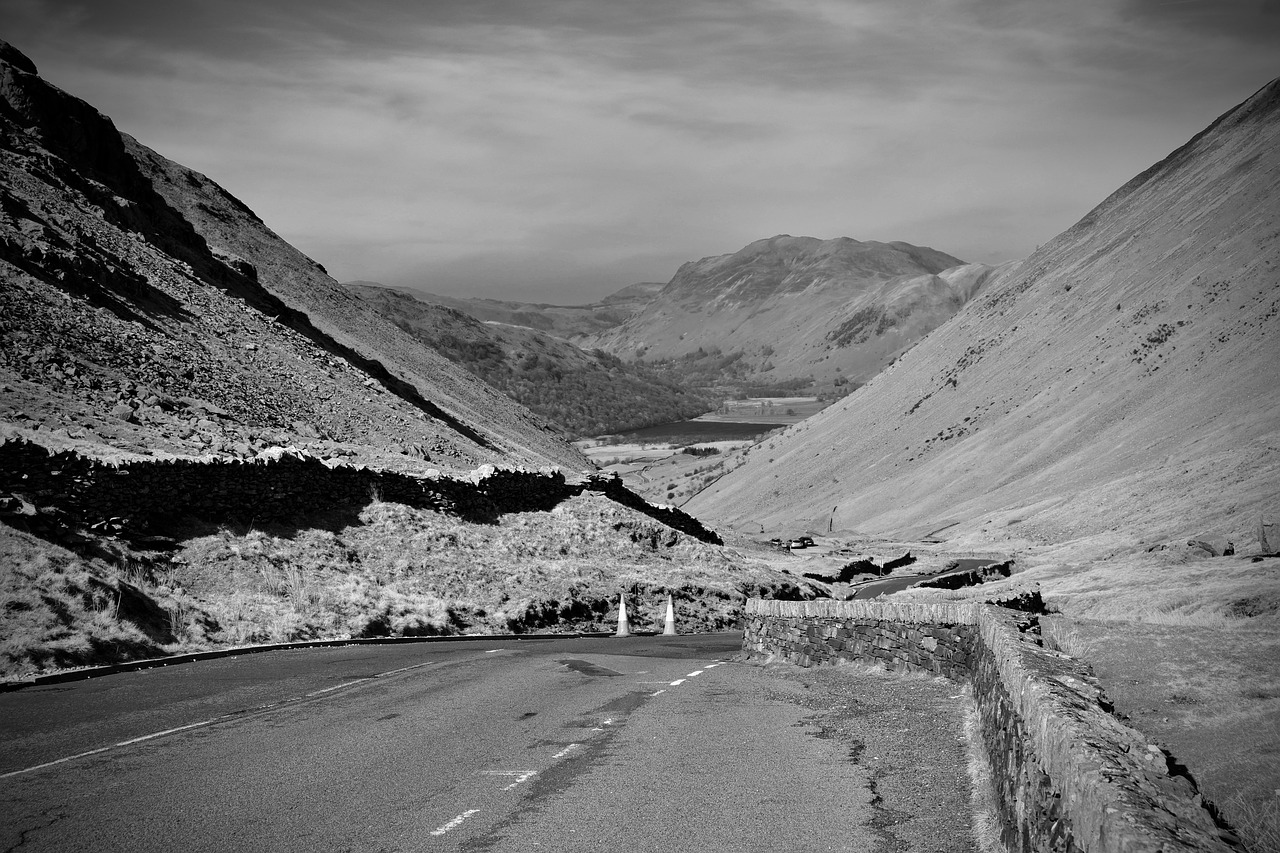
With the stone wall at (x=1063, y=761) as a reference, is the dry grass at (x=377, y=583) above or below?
above

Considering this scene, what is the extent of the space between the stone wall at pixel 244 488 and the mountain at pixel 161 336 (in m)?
1.72

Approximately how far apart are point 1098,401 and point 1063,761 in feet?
246

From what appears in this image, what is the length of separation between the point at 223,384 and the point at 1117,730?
40481 mm

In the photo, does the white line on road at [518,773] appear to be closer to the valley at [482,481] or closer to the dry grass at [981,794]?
the dry grass at [981,794]

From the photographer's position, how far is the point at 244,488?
28.0 metres

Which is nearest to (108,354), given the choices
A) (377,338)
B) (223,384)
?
(223,384)

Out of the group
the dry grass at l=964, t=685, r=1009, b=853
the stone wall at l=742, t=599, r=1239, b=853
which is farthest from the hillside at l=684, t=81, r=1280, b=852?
the dry grass at l=964, t=685, r=1009, b=853

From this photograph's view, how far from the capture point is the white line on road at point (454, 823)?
791 cm

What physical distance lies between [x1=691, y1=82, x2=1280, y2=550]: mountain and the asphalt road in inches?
940

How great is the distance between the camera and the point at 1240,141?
106125 mm

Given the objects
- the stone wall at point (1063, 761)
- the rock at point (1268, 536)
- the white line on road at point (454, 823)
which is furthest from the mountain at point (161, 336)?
the rock at point (1268, 536)

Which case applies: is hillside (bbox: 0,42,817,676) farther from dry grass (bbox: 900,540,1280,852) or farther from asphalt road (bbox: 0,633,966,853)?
dry grass (bbox: 900,540,1280,852)

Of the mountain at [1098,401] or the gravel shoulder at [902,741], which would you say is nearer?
the gravel shoulder at [902,741]

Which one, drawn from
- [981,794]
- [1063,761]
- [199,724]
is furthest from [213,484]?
[1063,761]
